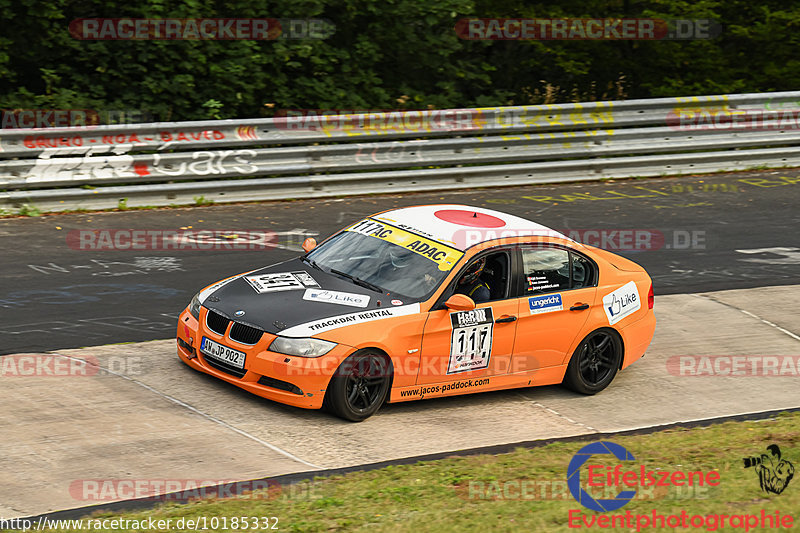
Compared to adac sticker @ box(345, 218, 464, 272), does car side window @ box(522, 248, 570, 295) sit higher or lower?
lower

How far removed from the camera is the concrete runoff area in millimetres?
7051

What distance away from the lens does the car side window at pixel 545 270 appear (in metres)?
9.19

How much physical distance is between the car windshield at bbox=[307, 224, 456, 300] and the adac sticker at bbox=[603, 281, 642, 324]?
172 cm

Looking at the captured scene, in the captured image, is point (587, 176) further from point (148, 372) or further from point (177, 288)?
point (148, 372)

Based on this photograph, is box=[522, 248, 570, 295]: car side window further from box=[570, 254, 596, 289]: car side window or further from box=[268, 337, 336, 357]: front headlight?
box=[268, 337, 336, 357]: front headlight

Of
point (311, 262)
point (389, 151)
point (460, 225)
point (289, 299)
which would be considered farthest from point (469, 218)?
point (389, 151)

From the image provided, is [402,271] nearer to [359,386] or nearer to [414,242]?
[414,242]

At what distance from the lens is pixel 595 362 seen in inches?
380

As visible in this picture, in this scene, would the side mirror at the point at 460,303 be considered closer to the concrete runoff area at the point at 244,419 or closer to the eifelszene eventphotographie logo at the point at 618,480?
the concrete runoff area at the point at 244,419

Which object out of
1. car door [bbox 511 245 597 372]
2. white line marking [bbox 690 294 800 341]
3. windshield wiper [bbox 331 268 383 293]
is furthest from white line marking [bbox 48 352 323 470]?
white line marking [bbox 690 294 800 341]

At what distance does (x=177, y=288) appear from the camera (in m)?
11.6

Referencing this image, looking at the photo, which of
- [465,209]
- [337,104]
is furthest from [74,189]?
[465,209]

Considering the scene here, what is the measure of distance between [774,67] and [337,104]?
30.6ft

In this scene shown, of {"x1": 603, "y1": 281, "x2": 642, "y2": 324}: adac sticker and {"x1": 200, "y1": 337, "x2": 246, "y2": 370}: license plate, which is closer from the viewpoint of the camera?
{"x1": 200, "y1": 337, "x2": 246, "y2": 370}: license plate
